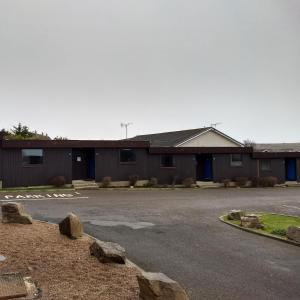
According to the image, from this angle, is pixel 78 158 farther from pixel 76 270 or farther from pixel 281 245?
pixel 76 270

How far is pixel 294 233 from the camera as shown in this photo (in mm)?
13344

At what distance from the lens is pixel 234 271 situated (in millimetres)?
9867

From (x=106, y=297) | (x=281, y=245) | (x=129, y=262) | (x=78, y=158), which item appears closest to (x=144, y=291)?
(x=106, y=297)

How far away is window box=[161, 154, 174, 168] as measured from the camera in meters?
36.5

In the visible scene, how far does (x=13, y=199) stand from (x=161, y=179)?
47.7 feet

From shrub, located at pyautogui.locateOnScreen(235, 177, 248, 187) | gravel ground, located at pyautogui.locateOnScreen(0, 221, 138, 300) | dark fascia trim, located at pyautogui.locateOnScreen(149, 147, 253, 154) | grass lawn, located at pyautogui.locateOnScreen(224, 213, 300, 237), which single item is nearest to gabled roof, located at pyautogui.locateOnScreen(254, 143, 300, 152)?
dark fascia trim, located at pyautogui.locateOnScreen(149, 147, 253, 154)

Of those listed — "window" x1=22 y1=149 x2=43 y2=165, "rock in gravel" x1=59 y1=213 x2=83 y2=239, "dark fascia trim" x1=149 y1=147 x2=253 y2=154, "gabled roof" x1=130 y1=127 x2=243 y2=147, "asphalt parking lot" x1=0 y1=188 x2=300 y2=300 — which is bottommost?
"asphalt parking lot" x1=0 y1=188 x2=300 y2=300

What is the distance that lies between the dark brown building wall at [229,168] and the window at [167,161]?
3.96 metres

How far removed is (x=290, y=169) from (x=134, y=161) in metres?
15.8

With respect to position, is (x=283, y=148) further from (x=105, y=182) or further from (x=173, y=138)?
(x=105, y=182)

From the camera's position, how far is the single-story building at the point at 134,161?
1247 inches

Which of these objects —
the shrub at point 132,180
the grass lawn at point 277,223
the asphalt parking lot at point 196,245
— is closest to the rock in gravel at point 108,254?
the asphalt parking lot at point 196,245

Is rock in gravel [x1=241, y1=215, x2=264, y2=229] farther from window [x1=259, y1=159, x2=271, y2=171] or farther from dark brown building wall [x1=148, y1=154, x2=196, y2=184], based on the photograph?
window [x1=259, y1=159, x2=271, y2=171]

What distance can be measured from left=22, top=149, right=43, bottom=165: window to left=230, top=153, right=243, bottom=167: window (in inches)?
640
